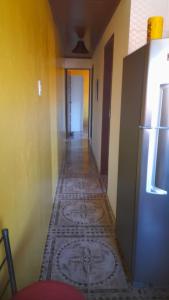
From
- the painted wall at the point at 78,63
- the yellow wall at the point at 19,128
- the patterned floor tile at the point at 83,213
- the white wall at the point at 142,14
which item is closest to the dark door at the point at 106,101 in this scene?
the patterned floor tile at the point at 83,213

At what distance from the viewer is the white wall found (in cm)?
180

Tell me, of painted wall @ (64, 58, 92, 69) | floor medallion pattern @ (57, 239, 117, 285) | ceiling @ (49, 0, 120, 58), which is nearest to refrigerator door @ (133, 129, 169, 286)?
floor medallion pattern @ (57, 239, 117, 285)

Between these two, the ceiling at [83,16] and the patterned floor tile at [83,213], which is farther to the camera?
the patterned floor tile at [83,213]

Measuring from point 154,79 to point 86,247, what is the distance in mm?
1609

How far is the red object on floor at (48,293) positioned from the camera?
0.88 meters

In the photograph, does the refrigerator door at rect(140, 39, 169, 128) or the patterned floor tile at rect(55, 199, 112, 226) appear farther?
the patterned floor tile at rect(55, 199, 112, 226)

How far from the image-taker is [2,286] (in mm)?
901

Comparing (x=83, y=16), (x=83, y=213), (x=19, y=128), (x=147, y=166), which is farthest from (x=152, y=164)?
(x=83, y=16)

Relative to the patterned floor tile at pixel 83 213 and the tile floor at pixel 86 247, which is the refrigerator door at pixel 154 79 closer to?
the tile floor at pixel 86 247

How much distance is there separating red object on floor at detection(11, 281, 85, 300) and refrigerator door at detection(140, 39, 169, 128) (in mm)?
985

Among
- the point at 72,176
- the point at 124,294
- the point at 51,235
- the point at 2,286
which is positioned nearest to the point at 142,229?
the point at 124,294

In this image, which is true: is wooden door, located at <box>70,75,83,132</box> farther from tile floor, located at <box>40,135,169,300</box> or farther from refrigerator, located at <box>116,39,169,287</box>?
refrigerator, located at <box>116,39,169,287</box>

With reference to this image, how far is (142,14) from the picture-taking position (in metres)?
1.82

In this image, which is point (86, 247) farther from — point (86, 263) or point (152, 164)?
point (152, 164)
